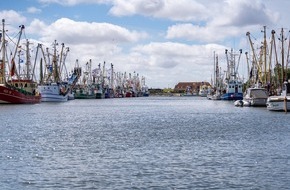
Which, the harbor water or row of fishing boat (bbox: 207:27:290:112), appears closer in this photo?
the harbor water

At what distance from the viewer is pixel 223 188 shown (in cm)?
2967

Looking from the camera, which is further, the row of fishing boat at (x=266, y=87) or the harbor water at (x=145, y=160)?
the row of fishing boat at (x=266, y=87)

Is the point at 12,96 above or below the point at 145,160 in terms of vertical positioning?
above

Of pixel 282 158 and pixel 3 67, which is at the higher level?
pixel 3 67

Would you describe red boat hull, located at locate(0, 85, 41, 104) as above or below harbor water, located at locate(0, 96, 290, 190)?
above

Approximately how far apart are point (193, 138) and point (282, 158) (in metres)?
16.7

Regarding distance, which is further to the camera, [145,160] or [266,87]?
[266,87]

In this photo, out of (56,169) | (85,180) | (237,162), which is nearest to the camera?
(85,180)

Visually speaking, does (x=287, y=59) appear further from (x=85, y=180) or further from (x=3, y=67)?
(x=85, y=180)

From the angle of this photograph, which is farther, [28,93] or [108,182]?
[28,93]

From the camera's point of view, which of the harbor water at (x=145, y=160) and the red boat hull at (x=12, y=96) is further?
the red boat hull at (x=12, y=96)

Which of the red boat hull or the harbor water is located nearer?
the harbor water

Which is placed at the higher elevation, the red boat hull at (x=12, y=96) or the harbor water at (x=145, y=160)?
the red boat hull at (x=12, y=96)

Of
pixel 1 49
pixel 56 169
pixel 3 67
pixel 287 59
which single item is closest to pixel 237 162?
pixel 56 169
